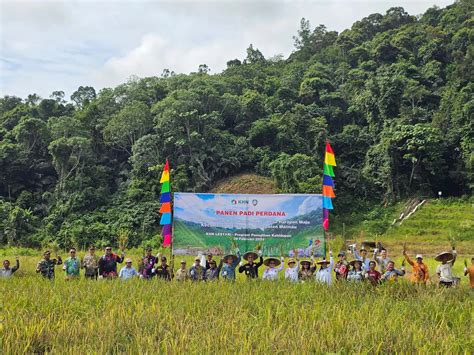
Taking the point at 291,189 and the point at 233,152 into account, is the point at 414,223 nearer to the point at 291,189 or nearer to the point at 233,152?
the point at 291,189

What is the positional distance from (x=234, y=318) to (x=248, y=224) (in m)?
A: 6.50

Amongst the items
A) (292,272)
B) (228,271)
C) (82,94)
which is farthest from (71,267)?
(82,94)

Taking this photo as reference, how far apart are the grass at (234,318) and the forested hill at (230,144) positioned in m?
21.3

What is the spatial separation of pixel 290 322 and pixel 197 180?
26.3 metres

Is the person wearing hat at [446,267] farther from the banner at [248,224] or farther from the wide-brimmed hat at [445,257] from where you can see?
the banner at [248,224]

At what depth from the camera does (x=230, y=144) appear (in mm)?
33969

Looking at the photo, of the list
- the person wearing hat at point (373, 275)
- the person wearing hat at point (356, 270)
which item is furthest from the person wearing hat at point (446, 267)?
the person wearing hat at point (356, 270)

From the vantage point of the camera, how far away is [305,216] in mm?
11148

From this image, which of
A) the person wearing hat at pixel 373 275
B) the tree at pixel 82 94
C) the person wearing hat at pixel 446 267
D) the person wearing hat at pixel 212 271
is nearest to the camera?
the person wearing hat at pixel 373 275

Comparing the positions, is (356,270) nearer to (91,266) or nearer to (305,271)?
(305,271)

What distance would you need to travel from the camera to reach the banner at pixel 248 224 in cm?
1116

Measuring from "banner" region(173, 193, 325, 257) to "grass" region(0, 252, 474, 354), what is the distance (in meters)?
4.43

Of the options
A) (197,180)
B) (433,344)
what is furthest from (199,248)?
(197,180)

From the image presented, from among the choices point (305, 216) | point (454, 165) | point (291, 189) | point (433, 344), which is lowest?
point (433, 344)
